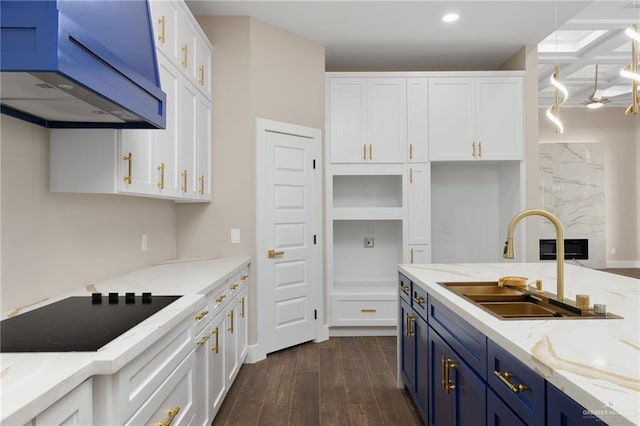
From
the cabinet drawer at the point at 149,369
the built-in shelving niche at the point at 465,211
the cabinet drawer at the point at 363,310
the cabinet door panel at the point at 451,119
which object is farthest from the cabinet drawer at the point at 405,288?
the built-in shelving niche at the point at 465,211

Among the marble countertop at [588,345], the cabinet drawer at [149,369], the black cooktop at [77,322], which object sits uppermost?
the marble countertop at [588,345]

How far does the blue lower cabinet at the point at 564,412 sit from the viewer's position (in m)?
0.85

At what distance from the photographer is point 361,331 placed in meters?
4.26

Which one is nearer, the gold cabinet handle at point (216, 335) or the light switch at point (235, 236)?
A: the gold cabinet handle at point (216, 335)

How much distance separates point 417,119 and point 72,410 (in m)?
4.01

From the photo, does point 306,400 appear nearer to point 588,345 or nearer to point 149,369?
point 149,369

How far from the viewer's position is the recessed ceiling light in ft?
11.8

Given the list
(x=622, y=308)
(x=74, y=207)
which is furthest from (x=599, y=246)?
(x=74, y=207)

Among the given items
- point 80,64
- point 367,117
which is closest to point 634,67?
point 367,117

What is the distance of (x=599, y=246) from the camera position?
25.5 ft

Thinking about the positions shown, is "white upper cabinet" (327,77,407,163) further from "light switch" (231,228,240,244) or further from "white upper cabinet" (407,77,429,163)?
"light switch" (231,228,240,244)

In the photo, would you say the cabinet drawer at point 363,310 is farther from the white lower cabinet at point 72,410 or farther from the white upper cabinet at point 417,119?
the white lower cabinet at point 72,410

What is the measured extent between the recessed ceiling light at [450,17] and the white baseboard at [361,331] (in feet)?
10.3

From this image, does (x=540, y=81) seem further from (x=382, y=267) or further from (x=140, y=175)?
(x=140, y=175)
